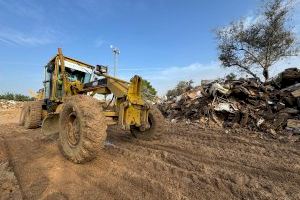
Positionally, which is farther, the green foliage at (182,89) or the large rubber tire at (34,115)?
the green foliage at (182,89)

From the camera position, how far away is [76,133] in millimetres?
4957

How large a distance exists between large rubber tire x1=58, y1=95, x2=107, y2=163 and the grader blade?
4.31ft

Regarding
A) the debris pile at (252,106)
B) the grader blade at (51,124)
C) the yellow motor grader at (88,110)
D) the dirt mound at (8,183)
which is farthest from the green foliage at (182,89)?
the dirt mound at (8,183)

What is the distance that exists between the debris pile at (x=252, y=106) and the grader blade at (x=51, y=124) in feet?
19.6

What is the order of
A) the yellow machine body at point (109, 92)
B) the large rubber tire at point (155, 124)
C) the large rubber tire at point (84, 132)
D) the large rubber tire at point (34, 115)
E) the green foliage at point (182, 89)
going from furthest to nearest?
the green foliage at point (182, 89)
the large rubber tire at point (34, 115)
the large rubber tire at point (155, 124)
the yellow machine body at point (109, 92)
the large rubber tire at point (84, 132)

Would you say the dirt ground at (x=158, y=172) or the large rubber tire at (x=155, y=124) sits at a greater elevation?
the large rubber tire at (x=155, y=124)

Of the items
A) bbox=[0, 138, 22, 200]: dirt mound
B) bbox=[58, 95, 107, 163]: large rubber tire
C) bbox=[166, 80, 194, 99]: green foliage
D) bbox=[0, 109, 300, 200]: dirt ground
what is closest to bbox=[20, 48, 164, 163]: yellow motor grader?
bbox=[58, 95, 107, 163]: large rubber tire

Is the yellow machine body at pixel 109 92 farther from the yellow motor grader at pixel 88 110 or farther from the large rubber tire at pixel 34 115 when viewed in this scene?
the large rubber tire at pixel 34 115

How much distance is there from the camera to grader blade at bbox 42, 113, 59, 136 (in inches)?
248

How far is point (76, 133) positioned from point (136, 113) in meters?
1.44

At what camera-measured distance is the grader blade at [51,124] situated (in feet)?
20.7

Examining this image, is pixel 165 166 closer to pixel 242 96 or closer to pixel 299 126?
pixel 299 126

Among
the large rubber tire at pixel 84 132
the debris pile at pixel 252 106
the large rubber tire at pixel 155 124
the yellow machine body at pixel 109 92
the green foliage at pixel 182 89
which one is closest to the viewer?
the large rubber tire at pixel 84 132

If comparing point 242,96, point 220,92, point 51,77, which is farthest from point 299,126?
point 51,77
